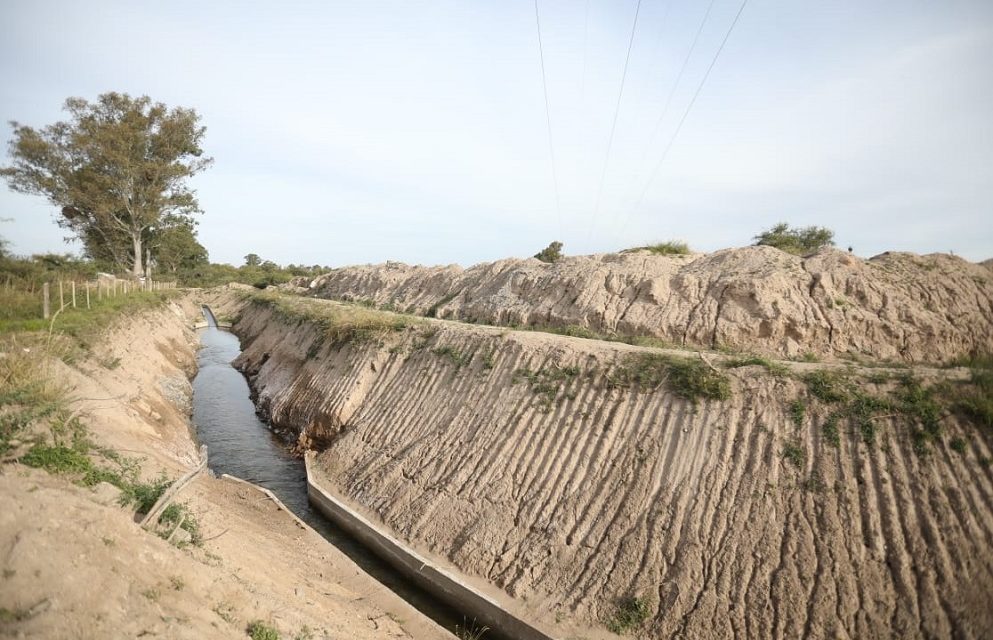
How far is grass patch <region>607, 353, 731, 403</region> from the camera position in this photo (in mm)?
9570

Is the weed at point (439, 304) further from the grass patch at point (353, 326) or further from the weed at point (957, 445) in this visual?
the weed at point (957, 445)

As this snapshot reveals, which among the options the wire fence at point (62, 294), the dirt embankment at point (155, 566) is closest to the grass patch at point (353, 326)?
the dirt embankment at point (155, 566)

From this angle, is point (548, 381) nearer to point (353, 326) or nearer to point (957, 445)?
point (957, 445)

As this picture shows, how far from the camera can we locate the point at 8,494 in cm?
500

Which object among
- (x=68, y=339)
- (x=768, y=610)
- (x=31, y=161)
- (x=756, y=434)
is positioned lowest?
(x=768, y=610)

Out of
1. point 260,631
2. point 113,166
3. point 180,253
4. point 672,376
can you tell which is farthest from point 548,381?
point 180,253

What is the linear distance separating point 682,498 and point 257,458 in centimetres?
1229

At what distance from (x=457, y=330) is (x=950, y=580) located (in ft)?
38.0

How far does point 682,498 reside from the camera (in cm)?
855

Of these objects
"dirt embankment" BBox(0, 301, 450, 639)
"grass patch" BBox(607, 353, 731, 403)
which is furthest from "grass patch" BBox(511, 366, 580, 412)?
"dirt embankment" BBox(0, 301, 450, 639)

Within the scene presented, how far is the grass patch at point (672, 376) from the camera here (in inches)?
377

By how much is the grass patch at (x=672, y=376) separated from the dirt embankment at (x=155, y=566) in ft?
19.9

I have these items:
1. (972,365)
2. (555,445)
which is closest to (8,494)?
(555,445)

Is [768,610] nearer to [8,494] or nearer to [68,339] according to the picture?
[8,494]
